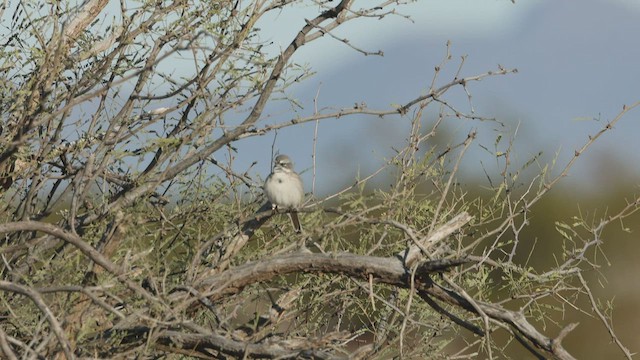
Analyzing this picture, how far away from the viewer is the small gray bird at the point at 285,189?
662cm

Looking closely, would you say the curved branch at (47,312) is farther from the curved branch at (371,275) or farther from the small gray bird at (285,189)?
the small gray bird at (285,189)

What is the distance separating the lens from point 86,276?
5.71 m

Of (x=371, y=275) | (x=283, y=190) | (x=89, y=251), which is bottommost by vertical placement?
(x=371, y=275)

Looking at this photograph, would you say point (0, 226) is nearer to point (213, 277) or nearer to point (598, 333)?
point (213, 277)

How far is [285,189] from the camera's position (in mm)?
6789

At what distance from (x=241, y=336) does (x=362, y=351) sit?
83 centimetres

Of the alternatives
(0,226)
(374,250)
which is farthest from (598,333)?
(0,226)

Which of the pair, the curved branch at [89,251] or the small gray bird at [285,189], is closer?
the curved branch at [89,251]

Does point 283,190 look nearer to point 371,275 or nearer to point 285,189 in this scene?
point 285,189

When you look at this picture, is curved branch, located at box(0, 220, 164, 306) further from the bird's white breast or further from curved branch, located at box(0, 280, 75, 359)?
the bird's white breast

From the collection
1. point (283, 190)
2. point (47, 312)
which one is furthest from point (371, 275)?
point (47, 312)

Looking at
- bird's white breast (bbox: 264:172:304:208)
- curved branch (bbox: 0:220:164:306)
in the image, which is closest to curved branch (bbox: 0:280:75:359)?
curved branch (bbox: 0:220:164:306)

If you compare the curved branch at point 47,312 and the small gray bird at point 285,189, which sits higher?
the small gray bird at point 285,189

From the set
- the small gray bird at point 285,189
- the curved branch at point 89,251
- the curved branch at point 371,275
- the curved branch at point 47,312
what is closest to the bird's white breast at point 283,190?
the small gray bird at point 285,189
